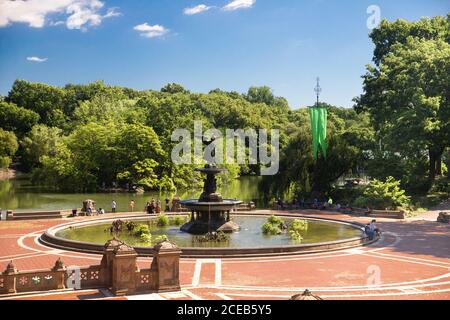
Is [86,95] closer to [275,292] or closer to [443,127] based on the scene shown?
[443,127]

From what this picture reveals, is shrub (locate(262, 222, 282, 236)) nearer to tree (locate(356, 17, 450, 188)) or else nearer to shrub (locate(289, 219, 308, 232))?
shrub (locate(289, 219, 308, 232))

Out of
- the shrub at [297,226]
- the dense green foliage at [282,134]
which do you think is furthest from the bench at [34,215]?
the shrub at [297,226]

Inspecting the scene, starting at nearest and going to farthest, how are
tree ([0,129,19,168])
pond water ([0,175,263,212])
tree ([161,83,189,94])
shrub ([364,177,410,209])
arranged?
shrub ([364,177,410,209])
pond water ([0,175,263,212])
tree ([0,129,19,168])
tree ([161,83,189,94])

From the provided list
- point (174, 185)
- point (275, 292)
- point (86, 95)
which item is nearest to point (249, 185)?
point (174, 185)

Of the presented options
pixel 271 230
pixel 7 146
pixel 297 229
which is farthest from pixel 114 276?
pixel 7 146

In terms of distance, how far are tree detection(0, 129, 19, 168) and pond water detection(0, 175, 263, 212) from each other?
33.0 feet

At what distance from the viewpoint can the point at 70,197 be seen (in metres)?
57.6

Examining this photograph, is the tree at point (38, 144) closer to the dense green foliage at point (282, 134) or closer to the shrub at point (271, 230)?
the dense green foliage at point (282, 134)

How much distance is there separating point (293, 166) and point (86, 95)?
250 ft

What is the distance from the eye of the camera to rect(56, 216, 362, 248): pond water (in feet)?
77.3

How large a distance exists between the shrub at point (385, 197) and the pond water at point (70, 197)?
38.2 feet

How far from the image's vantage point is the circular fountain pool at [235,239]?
20.9 metres

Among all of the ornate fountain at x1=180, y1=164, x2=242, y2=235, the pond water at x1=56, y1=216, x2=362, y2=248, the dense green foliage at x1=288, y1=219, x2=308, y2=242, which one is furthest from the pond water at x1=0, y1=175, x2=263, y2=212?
the dense green foliage at x1=288, y1=219, x2=308, y2=242

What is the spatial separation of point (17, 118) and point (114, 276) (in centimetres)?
8709
